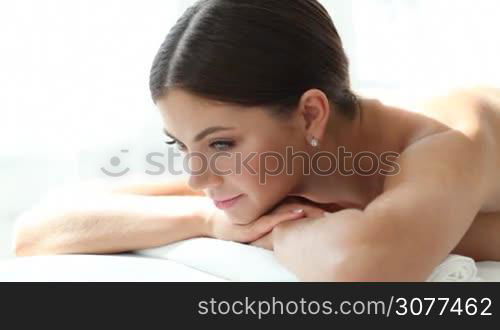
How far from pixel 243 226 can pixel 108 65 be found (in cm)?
101

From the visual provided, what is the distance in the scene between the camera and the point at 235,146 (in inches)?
52.0

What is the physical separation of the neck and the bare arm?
0.22m

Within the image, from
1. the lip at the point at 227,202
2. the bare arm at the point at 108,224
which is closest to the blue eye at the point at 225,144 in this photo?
the lip at the point at 227,202

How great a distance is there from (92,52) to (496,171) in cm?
127

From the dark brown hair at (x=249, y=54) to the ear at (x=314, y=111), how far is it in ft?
0.05

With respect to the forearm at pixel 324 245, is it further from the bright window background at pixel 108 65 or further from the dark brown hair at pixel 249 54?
the bright window background at pixel 108 65

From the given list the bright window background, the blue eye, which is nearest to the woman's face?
the blue eye

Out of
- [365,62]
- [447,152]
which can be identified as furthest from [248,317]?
[365,62]

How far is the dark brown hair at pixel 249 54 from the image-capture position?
4.17ft

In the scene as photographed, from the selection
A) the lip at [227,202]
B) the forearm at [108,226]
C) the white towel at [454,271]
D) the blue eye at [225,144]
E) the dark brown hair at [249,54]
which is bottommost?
the forearm at [108,226]

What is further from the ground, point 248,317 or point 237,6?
point 237,6

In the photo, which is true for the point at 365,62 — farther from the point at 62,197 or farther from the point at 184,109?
the point at 184,109

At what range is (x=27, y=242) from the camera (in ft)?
5.25

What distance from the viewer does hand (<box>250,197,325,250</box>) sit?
136 cm
